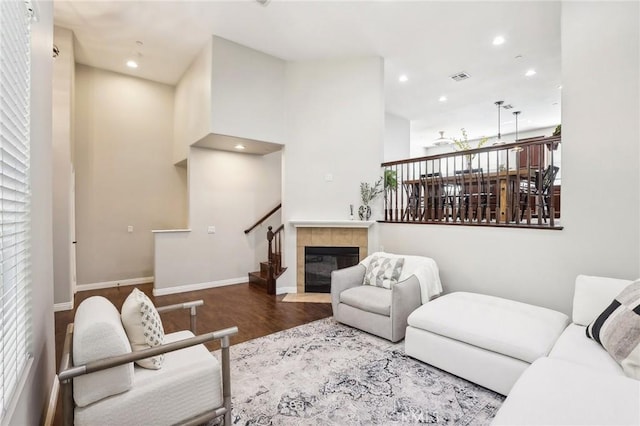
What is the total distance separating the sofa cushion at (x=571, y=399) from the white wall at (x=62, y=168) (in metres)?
5.46

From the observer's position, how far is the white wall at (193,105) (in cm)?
484

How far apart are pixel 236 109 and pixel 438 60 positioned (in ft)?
12.1

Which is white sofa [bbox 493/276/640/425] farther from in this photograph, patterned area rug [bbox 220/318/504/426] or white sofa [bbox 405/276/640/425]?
patterned area rug [bbox 220/318/504/426]

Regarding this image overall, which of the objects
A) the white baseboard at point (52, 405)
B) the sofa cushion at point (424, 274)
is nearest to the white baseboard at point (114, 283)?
the white baseboard at point (52, 405)

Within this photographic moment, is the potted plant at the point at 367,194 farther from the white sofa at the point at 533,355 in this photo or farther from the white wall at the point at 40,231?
the white wall at the point at 40,231

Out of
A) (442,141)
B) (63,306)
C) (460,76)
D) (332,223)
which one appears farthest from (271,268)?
(442,141)

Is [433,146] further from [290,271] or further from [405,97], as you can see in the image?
[290,271]

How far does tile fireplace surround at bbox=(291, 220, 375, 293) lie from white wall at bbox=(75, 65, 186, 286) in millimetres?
2833

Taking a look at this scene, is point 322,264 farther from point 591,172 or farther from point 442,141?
point 442,141

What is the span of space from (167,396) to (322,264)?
378cm

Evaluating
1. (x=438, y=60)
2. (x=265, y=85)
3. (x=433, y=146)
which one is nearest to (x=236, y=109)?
(x=265, y=85)

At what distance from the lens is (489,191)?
13.0 ft

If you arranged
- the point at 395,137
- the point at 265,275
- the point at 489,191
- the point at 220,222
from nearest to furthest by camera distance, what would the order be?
the point at 489,191
the point at 265,275
the point at 220,222
the point at 395,137

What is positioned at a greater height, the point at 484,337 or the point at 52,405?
the point at 484,337
